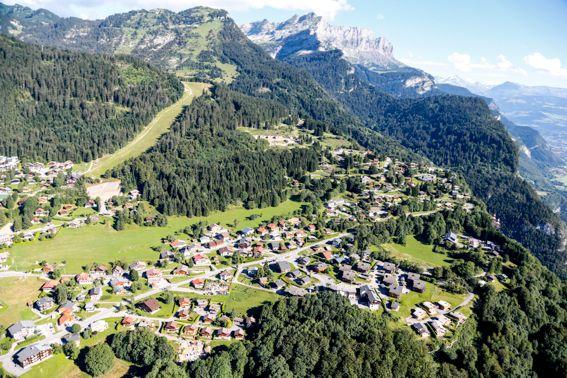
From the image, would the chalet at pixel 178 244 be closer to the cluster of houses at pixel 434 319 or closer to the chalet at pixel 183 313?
the chalet at pixel 183 313

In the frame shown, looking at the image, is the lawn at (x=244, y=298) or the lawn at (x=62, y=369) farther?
the lawn at (x=244, y=298)

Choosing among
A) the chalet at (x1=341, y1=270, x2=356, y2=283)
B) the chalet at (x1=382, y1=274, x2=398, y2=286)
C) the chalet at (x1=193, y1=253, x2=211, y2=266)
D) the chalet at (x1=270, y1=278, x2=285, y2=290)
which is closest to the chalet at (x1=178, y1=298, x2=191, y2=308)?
the chalet at (x1=193, y1=253, x2=211, y2=266)

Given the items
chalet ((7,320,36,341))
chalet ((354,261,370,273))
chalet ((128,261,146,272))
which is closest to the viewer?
chalet ((7,320,36,341))

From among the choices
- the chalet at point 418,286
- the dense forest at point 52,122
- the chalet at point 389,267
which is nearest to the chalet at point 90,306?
the chalet at point 389,267

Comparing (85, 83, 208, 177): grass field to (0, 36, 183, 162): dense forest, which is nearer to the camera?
(85, 83, 208, 177): grass field

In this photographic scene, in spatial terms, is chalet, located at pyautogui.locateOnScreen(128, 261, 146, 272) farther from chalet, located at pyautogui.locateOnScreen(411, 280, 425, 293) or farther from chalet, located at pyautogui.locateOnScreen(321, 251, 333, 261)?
chalet, located at pyautogui.locateOnScreen(411, 280, 425, 293)

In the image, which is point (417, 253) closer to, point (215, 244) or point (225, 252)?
point (225, 252)
